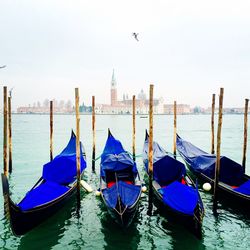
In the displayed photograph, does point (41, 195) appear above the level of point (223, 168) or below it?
below

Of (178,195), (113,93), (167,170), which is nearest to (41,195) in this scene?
(178,195)

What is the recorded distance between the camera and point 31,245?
5426mm

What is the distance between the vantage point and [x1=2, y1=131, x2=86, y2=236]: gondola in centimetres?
514

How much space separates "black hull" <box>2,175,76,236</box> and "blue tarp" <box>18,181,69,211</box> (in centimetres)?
12

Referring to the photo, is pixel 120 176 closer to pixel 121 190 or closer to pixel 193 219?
pixel 121 190

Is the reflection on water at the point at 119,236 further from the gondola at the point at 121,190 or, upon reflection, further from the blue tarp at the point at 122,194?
the blue tarp at the point at 122,194

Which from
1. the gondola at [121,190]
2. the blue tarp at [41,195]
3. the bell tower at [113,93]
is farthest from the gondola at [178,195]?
the bell tower at [113,93]

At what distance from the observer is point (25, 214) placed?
5.36 m

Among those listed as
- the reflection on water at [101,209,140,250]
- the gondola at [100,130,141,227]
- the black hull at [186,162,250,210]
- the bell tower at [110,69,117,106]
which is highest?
the bell tower at [110,69,117,106]

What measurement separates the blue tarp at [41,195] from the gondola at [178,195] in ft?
8.62

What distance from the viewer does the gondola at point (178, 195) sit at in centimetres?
545

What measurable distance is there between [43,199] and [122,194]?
5.98 feet

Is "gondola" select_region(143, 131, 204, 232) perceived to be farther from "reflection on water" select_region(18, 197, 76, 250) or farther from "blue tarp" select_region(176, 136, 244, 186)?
"reflection on water" select_region(18, 197, 76, 250)

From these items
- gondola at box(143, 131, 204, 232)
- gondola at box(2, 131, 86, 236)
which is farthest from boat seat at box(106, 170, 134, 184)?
gondola at box(2, 131, 86, 236)
